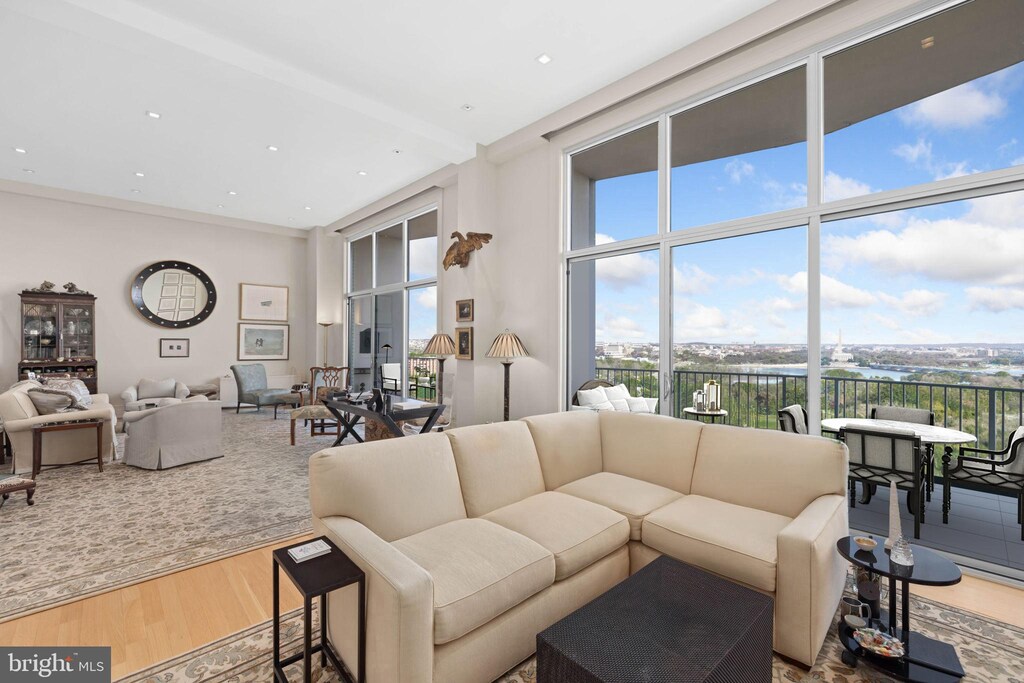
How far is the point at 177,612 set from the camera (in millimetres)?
2240

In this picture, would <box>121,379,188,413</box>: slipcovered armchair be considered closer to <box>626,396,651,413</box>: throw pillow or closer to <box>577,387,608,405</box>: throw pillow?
<box>577,387,608,405</box>: throw pillow

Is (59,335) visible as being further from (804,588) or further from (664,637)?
(804,588)

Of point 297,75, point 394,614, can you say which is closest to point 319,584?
point 394,614

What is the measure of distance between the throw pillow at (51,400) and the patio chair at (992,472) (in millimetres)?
7434

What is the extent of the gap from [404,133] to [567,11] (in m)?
2.28

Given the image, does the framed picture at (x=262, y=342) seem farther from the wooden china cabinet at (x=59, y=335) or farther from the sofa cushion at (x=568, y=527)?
the sofa cushion at (x=568, y=527)

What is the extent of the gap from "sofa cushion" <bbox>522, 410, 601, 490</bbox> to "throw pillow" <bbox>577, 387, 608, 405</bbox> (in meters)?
1.26

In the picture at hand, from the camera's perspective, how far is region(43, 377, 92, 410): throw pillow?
493 centimetres

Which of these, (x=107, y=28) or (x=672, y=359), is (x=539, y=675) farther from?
(x=107, y=28)

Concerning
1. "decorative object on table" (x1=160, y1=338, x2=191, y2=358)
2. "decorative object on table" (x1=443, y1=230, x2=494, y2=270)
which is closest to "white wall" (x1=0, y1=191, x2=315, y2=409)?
"decorative object on table" (x1=160, y1=338, x2=191, y2=358)

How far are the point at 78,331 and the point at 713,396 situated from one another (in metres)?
8.55

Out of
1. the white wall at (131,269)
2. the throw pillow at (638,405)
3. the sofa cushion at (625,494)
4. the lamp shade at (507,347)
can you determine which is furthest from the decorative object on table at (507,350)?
the white wall at (131,269)

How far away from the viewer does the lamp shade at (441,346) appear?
5449 mm

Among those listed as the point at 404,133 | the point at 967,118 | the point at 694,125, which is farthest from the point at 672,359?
the point at 404,133
